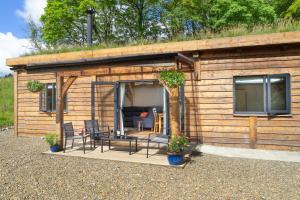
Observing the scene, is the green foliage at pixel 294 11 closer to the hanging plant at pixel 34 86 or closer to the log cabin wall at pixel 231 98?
the log cabin wall at pixel 231 98

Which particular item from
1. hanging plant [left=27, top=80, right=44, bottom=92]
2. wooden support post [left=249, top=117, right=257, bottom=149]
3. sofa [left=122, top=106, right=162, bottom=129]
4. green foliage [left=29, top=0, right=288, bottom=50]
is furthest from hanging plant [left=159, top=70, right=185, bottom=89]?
green foliage [left=29, top=0, right=288, bottom=50]

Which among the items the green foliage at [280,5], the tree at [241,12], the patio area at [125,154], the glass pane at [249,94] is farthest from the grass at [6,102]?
the green foliage at [280,5]

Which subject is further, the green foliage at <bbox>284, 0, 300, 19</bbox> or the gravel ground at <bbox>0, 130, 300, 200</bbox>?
the green foliage at <bbox>284, 0, 300, 19</bbox>

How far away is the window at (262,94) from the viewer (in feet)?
23.4

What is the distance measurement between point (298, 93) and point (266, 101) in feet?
2.51

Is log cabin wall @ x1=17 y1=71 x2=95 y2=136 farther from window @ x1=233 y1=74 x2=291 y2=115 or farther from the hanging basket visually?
window @ x1=233 y1=74 x2=291 y2=115

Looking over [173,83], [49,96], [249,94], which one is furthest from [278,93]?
[49,96]

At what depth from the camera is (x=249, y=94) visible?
7.42 metres

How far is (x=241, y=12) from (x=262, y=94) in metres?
14.2

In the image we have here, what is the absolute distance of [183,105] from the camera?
25.7ft

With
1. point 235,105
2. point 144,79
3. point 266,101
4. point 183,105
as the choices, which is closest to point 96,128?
point 144,79

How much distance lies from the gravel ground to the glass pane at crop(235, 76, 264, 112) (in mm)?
1461

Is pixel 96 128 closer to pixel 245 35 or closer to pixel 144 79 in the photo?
pixel 144 79

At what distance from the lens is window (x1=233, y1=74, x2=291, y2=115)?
7133 millimetres
